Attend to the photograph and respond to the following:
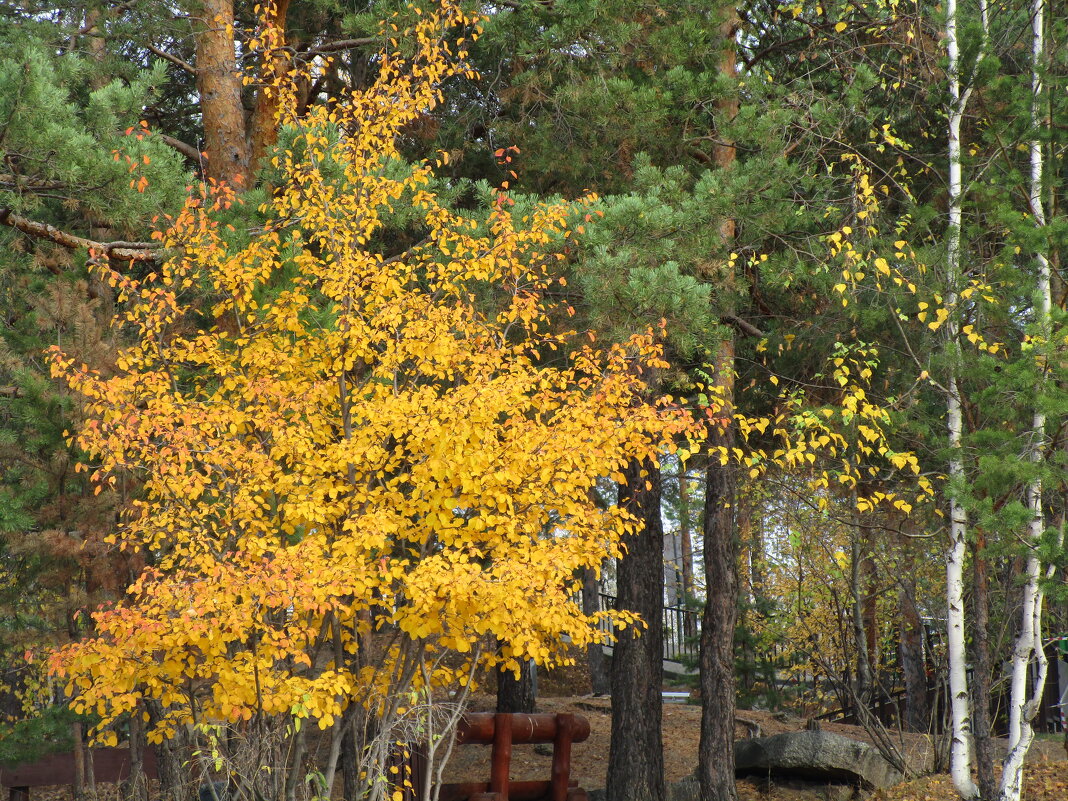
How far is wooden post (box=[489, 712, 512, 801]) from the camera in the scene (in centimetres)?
821

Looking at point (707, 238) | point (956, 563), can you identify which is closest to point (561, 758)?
point (956, 563)

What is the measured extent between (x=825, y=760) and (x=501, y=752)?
3.17 metres

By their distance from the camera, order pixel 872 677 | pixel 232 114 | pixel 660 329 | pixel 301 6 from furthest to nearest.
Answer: pixel 301 6
pixel 872 677
pixel 232 114
pixel 660 329

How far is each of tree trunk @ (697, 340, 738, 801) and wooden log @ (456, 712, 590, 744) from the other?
1.12 metres

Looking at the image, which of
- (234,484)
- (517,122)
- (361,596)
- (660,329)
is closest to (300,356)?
(234,484)

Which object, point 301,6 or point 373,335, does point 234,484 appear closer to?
point 373,335

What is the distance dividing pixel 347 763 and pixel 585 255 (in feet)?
13.5

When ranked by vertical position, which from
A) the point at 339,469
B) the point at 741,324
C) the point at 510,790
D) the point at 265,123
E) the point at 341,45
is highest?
the point at 341,45

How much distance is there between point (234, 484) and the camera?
667 cm

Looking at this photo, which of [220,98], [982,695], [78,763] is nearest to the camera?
[982,695]

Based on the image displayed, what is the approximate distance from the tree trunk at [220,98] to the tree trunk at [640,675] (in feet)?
15.0

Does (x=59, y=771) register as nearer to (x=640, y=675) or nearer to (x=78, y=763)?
(x=78, y=763)

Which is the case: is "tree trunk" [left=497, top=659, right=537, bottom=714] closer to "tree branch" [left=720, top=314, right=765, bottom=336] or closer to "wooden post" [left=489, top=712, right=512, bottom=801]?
"wooden post" [left=489, top=712, right=512, bottom=801]

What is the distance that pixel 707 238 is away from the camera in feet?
26.7
